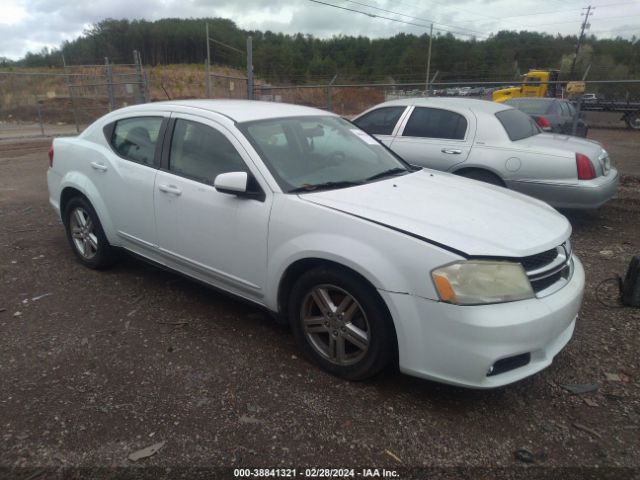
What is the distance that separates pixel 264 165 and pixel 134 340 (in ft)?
5.09

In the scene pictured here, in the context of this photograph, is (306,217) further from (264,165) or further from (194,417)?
(194,417)

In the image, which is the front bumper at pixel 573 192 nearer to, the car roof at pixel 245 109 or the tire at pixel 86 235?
the car roof at pixel 245 109

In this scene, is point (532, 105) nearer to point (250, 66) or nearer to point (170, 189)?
point (250, 66)

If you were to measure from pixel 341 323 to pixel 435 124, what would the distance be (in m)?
4.36

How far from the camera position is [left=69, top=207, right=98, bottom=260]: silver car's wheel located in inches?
177

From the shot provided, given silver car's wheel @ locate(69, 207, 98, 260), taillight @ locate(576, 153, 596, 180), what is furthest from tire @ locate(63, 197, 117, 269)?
taillight @ locate(576, 153, 596, 180)

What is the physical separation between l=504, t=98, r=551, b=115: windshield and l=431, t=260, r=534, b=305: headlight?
11217 mm

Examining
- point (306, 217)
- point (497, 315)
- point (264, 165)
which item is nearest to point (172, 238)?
point (264, 165)

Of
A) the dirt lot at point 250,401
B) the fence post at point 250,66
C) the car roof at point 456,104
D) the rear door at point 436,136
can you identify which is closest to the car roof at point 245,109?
the dirt lot at point 250,401

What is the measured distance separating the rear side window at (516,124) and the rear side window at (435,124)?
0.51m

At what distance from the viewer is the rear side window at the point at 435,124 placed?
20.3 ft

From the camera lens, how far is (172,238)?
142 inches

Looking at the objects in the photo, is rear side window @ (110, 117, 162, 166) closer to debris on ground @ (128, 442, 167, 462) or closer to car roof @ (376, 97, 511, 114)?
debris on ground @ (128, 442, 167, 462)

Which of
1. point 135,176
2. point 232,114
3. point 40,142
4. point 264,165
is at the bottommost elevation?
point 40,142
